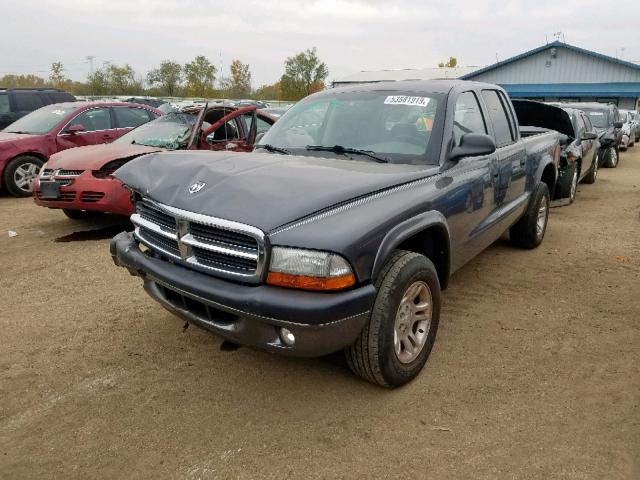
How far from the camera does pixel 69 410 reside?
112 inches

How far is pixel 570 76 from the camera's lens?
3319cm

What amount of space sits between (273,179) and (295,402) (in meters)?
1.29

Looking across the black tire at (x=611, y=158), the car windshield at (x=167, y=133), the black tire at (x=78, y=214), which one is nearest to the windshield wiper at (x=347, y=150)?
the car windshield at (x=167, y=133)

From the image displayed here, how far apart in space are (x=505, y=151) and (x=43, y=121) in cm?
847

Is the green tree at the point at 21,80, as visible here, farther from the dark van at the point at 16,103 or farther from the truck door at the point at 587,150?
the truck door at the point at 587,150

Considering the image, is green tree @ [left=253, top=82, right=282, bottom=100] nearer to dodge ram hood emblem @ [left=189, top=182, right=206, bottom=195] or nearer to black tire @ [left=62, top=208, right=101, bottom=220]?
black tire @ [left=62, top=208, right=101, bottom=220]

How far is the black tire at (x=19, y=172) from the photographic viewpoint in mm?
8836

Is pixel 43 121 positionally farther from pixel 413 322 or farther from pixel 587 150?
pixel 587 150

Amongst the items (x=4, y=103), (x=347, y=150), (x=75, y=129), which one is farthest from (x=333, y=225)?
(x=4, y=103)

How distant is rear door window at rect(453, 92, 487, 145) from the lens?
3635 mm

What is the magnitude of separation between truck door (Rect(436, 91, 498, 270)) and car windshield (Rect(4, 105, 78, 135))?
7822 millimetres

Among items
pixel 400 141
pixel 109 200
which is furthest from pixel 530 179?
pixel 109 200

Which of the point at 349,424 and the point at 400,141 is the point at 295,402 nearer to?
the point at 349,424

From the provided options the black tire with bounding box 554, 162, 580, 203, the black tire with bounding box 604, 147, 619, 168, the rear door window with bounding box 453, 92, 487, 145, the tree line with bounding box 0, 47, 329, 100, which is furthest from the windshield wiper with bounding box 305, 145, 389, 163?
the tree line with bounding box 0, 47, 329, 100
